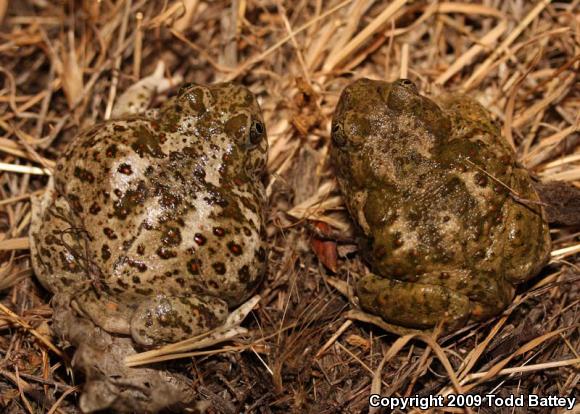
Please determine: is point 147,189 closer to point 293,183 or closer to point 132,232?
point 132,232

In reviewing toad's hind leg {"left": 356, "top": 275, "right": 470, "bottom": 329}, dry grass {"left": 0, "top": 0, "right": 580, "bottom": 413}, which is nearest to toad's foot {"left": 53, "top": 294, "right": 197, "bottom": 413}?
dry grass {"left": 0, "top": 0, "right": 580, "bottom": 413}

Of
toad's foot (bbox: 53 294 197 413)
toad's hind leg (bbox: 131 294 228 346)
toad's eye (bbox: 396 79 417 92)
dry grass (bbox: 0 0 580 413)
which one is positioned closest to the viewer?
toad's foot (bbox: 53 294 197 413)

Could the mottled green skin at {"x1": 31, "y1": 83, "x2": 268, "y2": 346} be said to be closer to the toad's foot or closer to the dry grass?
the toad's foot

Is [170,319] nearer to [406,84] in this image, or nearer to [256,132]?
[256,132]

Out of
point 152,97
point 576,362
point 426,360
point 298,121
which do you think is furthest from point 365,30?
A: point 576,362

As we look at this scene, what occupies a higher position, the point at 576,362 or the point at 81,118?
the point at 81,118

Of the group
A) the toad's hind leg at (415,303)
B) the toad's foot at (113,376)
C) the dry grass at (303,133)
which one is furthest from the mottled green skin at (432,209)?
the toad's foot at (113,376)
